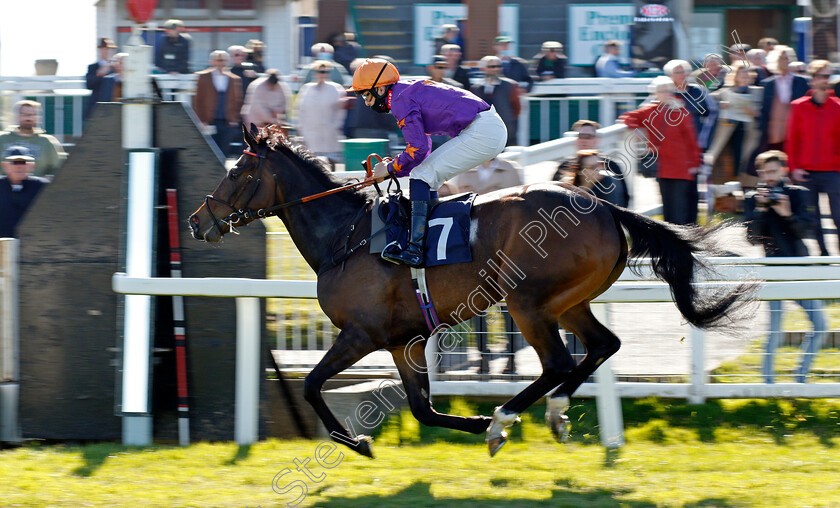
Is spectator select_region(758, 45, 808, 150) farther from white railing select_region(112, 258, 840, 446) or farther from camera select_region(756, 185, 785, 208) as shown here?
white railing select_region(112, 258, 840, 446)

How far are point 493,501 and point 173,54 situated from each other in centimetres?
879

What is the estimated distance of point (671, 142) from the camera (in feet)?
25.5

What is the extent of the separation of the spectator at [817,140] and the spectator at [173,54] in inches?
277

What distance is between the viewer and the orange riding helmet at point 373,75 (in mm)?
5172

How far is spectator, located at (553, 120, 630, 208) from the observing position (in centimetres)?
662

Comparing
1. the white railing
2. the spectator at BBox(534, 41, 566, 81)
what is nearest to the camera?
the white railing

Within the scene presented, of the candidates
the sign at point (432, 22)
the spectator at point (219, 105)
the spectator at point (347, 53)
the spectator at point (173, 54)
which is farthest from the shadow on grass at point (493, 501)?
the sign at point (432, 22)

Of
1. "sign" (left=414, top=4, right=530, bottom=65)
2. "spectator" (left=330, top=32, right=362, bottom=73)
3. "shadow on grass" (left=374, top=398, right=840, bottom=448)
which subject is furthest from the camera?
"sign" (left=414, top=4, right=530, bottom=65)

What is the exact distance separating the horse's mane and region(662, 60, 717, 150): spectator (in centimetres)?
361

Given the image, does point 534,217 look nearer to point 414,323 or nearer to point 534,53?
point 414,323

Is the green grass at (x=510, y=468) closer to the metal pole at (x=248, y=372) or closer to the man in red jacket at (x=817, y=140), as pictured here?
the metal pole at (x=248, y=372)

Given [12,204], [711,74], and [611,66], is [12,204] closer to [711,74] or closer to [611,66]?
[711,74]

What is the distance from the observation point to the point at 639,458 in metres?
5.22

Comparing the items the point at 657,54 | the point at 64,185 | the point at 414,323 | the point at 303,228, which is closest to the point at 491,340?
the point at 414,323
